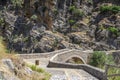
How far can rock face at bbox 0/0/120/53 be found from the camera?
51.6m

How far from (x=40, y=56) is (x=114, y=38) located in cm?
2285

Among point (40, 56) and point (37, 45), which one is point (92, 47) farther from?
point (40, 56)

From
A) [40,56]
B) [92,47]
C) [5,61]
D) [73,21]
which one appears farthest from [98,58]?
[5,61]

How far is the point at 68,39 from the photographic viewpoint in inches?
2076

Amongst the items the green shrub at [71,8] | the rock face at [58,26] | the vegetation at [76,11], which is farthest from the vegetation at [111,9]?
the green shrub at [71,8]

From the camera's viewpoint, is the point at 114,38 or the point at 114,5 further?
the point at 114,5

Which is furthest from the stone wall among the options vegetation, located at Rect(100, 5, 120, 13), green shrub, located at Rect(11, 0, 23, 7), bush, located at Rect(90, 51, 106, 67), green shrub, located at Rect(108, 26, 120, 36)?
vegetation, located at Rect(100, 5, 120, 13)

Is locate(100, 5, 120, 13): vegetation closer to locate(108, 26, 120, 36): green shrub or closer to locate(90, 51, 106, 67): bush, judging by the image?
locate(108, 26, 120, 36): green shrub

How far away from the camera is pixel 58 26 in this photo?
5497 centimetres

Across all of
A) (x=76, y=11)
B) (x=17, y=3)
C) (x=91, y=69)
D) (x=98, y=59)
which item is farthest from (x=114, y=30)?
(x=91, y=69)

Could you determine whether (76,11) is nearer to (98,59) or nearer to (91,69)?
(98,59)

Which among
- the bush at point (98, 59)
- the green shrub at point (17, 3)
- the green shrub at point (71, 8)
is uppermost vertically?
the green shrub at point (17, 3)

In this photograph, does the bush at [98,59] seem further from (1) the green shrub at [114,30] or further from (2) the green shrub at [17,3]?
(2) the green shrub at [17,3]

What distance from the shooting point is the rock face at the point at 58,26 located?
5156 cm
